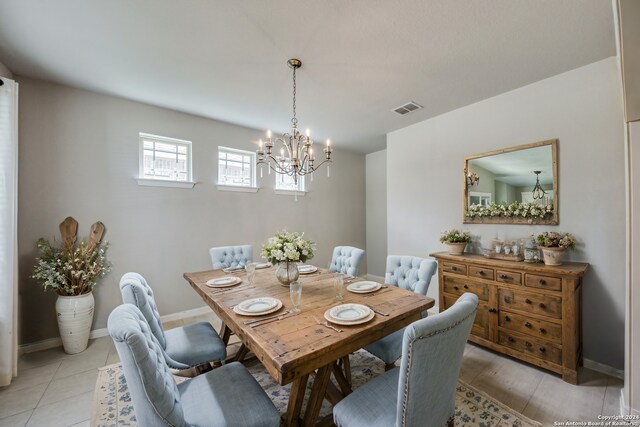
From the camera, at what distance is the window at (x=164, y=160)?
315cm

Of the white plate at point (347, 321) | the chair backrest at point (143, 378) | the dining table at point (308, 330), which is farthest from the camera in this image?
the white plate at point (347, 321)

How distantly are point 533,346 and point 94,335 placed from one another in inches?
176

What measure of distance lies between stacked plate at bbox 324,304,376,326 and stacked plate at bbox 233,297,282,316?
0.34 metres

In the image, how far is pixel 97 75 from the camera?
2.46 meters

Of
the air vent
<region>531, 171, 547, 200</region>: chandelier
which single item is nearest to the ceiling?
the air vent

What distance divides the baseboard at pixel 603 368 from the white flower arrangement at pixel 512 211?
52.4 inches

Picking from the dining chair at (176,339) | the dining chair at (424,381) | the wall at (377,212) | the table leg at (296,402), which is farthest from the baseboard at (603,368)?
the dining chair at (176,339)

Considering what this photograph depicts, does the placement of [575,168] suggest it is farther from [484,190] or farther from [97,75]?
[97,75]

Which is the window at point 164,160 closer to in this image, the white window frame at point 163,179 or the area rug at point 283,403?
the white window frame at point 163,179

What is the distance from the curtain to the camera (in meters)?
2.00

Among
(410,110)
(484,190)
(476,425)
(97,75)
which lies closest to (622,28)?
(484,190)

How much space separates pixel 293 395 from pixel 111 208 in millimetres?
2955

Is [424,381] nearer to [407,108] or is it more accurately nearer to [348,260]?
[348,260]

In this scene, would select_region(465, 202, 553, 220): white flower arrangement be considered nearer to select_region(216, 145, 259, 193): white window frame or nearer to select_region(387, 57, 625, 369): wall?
select_region(387, 57, 625, 369): wall
